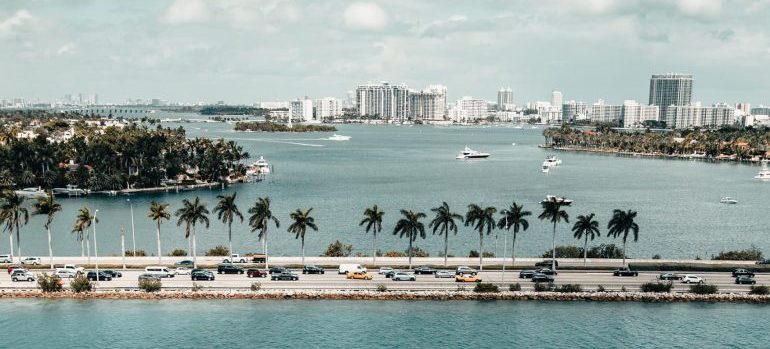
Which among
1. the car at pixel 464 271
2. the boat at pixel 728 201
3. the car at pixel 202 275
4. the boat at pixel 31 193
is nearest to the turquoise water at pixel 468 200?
the boat at pixel 728 201

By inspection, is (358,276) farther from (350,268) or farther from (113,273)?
(113,273)

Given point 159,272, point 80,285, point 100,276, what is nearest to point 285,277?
point 159,272

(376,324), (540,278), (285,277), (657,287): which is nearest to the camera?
(376,324)

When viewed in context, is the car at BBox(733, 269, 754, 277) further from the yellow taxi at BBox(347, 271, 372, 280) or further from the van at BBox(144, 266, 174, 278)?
the van at BBox(144, 266, 174, 278)

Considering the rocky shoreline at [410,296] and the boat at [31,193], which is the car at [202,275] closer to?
the rocky shoreline at [410,296]

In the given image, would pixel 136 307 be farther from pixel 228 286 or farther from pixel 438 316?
pixel 438 316
